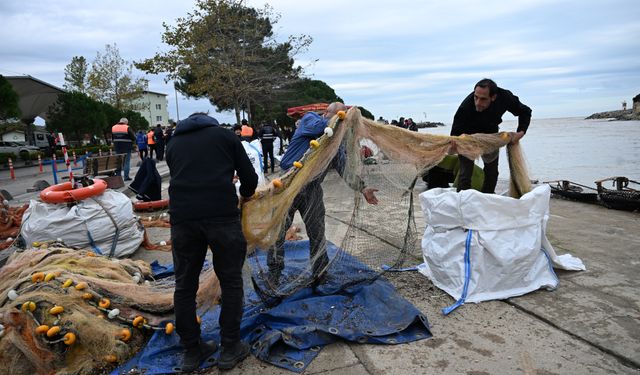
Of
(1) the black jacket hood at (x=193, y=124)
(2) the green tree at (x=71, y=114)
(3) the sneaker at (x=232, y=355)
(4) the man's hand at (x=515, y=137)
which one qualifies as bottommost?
(3) the sneaker at (x=232, y=355)

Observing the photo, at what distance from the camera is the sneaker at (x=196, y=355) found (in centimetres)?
263

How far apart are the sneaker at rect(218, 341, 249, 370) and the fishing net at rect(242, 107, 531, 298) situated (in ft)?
2.12

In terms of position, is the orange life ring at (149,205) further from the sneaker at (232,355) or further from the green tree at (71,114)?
the green tree at (71,114)

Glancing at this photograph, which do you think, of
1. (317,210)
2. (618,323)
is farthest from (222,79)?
(618,323)

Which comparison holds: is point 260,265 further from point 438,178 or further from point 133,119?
point 133,119

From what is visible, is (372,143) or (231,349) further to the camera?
(372,143)

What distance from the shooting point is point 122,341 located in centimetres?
279

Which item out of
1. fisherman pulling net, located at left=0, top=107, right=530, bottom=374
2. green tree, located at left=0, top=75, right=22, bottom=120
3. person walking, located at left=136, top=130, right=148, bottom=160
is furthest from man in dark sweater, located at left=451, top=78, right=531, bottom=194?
green tree, located at left=0, top=75, right=22, bottom=120

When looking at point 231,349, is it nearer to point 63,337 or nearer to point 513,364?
point 63,337

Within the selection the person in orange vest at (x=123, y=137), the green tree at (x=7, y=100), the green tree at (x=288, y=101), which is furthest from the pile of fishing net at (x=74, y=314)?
the green tree at (x=288, y=101)

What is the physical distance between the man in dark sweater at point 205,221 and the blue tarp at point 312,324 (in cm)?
22

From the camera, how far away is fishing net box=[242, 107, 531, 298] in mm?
3098

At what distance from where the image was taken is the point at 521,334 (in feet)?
9.53

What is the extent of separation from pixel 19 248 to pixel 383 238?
4137mm
